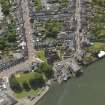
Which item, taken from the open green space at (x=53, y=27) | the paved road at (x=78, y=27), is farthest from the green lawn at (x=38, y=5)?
the paved road at (x=78, y=27)

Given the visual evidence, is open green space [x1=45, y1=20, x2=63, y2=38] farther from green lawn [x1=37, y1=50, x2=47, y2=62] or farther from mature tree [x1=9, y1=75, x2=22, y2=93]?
mature tree [x1=9, y1=75, x2=22, y2=93]

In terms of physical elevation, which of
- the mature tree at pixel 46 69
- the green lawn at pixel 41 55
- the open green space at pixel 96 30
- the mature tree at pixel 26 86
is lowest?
the mature tree at pixel 26 86

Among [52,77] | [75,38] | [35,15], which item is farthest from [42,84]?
[35,15]

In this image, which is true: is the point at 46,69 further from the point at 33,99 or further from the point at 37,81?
the point at 33,99

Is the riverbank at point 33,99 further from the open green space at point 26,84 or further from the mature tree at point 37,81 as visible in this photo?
the mature tree at point 37,81

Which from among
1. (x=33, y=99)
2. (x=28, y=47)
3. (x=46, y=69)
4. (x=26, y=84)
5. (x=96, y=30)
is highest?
(x=96, y=30)

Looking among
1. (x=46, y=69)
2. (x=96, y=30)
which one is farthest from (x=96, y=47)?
(x=46, y=69)

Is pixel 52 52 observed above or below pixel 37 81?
above

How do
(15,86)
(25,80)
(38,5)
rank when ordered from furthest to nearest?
(38,5)
(25,80)
(15,86)

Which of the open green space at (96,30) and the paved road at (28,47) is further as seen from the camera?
the open green space at (96,30)
